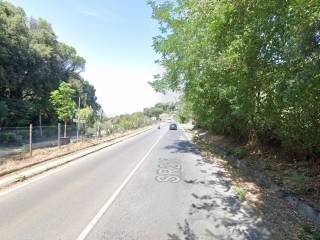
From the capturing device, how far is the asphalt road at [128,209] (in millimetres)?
6035

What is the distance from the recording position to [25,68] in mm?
38719

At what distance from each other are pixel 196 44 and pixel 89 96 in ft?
198

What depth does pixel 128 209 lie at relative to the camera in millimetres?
7496

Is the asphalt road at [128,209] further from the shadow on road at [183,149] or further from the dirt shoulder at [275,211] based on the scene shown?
the shadow on road at [183,149]

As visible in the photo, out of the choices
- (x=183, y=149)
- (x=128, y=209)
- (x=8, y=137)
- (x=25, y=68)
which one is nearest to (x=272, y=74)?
(x=128, y=209)

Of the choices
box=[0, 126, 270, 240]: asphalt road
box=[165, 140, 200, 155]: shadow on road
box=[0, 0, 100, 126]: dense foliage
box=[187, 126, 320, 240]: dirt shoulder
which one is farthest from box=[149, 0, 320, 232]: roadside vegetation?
box=[0, 0, 100, 126]: dense foliage

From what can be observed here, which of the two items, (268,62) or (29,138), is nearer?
(268,62)

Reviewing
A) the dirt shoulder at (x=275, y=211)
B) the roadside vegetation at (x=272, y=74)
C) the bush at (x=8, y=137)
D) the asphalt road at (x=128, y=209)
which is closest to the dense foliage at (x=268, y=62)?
the roadside vegetation at (x=272, y=74)

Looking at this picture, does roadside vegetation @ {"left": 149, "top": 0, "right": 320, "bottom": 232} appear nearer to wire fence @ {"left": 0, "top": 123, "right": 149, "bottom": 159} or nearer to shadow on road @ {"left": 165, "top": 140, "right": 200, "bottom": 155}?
shadow on road @ {"left": 165, "top": 140, "right": 200, "bottom": 155}

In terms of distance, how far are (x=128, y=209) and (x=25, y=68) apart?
3577 centimetres

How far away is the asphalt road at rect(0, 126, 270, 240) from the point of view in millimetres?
6035

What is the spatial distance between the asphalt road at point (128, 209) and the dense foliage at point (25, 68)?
2550cm

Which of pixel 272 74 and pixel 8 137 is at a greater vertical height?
pixel 272 74

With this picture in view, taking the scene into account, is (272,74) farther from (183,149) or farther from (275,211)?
(183,149)
